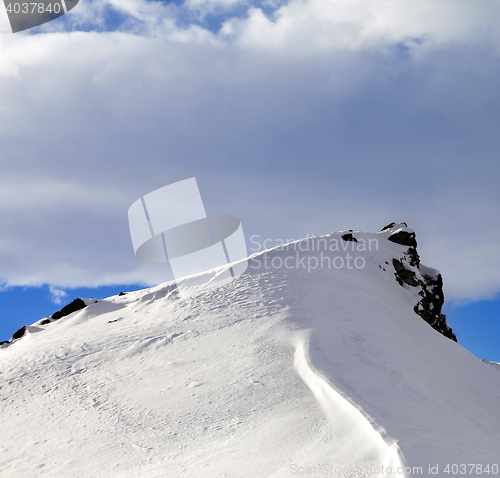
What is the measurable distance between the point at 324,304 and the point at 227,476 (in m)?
10.1

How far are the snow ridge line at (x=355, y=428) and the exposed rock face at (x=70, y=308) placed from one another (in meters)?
17.2

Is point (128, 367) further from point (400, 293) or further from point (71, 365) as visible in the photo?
point (400, 293)

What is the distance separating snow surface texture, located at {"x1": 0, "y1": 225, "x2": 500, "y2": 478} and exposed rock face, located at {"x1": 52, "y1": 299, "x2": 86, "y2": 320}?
4.40 m

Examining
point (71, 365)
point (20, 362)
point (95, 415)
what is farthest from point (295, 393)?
point (20, 362)

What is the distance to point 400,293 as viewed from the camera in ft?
73.2

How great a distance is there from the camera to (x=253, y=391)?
10.1 meters

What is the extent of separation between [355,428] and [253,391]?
3.23 metres

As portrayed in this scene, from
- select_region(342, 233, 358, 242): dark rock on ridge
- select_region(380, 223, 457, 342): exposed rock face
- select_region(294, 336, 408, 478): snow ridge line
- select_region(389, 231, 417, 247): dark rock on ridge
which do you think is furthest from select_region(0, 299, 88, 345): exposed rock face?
select_region(389, 231, 417, 247): dark rock on ridge

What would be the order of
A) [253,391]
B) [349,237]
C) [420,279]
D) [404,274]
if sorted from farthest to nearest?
[420,279], [349,237], [404,274], [253,391]

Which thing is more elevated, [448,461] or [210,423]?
[448,461]

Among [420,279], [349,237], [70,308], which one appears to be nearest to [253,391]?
[349,237]

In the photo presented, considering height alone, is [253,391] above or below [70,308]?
above

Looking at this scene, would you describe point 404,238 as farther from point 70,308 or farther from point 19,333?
point 19,333

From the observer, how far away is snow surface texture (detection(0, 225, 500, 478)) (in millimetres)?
7254
